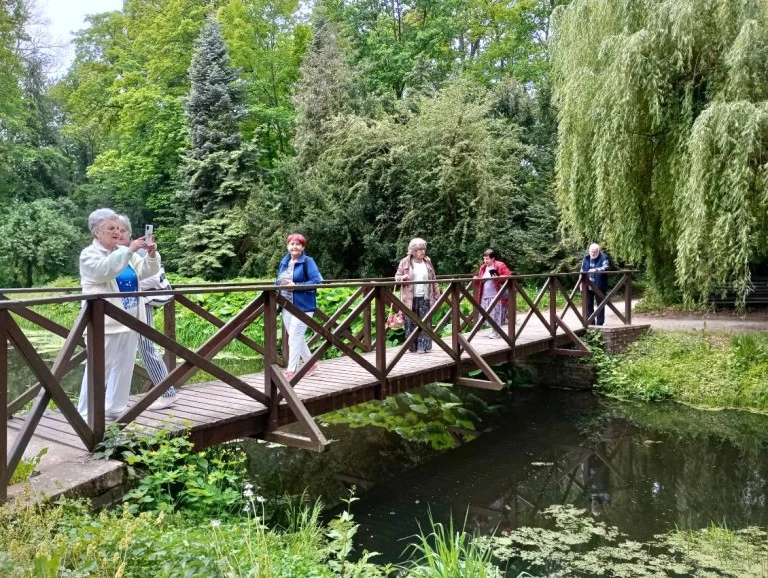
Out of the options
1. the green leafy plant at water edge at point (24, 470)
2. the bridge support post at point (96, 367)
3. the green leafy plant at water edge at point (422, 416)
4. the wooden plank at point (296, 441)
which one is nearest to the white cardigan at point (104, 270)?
the bridge support post at point (96, 367)

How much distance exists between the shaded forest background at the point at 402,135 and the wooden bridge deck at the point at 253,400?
4.31m

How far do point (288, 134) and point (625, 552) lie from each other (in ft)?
73.4

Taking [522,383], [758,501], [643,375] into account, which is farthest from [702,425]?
[522,383]

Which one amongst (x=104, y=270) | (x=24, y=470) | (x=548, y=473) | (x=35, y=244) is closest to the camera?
(x=24, y=470)

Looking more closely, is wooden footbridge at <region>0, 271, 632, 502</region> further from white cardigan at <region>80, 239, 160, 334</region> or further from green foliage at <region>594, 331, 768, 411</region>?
green foliage at <region>594, 331, 768, 411</region>

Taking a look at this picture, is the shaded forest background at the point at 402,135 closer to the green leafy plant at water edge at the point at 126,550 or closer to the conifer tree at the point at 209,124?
the conifer tree at the point at 209,124

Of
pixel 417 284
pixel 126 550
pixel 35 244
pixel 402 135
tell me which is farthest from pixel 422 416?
pixel 35 244

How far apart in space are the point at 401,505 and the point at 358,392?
1.11 m

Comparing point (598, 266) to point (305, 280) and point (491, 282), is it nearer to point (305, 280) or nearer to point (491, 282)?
point (491, 282)

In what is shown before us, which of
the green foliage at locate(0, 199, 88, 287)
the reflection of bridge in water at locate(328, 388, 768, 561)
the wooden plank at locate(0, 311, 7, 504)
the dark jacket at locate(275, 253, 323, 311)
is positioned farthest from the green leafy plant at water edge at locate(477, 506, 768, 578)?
the green foliage at locate(0, 199, 88, 287)

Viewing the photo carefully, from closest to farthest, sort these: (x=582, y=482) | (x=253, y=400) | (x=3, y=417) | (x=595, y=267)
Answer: (x=3, y=417), (x=253, y=400), (x=582, y=482), (x=595, y=267)

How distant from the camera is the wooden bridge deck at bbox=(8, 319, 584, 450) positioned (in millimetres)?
4828

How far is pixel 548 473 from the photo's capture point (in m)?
6.95

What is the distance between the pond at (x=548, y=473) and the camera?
18.9 ft
